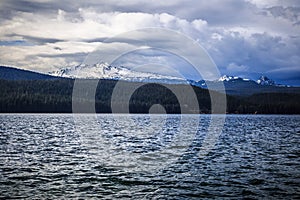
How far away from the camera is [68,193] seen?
21078mm

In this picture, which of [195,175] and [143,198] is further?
[195,175]

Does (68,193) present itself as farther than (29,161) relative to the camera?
No

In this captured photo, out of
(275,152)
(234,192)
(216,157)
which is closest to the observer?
(234,192)

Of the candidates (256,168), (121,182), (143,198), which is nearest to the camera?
(143,198)

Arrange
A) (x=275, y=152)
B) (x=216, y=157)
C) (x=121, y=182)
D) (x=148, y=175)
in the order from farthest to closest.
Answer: (x=275, y=152) < (x=216, y=157) < (x=148, y=175) < (x=121, y=182)

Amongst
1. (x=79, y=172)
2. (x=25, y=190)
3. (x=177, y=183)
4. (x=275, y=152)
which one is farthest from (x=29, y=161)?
(x=275, y=152)

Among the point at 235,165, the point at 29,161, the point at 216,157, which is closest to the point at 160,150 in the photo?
the point at 216,157

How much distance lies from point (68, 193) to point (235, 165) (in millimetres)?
15990

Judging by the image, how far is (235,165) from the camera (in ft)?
105

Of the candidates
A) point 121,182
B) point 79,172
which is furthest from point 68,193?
point 79,172

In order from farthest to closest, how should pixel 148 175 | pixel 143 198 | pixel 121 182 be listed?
pixel 148 175 < pixel 121 182 < pixel 143 198

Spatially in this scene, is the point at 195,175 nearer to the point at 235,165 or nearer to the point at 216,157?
the point at 235,165

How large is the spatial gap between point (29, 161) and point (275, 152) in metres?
26.1

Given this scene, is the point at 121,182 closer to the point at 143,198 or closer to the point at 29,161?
the point at 143,198
